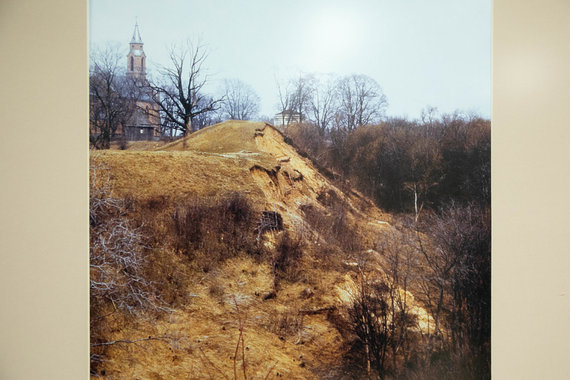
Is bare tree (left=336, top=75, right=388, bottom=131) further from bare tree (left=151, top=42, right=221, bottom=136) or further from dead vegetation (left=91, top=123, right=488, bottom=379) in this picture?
bare tree (left=151, top=42, right=221, bottom=136)

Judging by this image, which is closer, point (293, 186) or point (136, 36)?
point (136, 36)

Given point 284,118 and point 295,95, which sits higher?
point 295,95

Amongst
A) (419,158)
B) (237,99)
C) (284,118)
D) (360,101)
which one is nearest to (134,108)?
(237,99)

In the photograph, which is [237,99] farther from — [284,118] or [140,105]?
[140,105]

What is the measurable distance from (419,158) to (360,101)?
0.59 meters

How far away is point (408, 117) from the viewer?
2.47 meters

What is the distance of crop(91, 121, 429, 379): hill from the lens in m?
2.35

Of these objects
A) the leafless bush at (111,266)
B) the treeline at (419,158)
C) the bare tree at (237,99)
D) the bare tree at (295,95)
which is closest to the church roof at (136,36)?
the bare tree at (237,99)

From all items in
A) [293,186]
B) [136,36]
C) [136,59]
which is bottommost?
[293,186]

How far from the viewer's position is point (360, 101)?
2.44m

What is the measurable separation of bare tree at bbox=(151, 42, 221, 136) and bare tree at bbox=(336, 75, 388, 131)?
907mm
